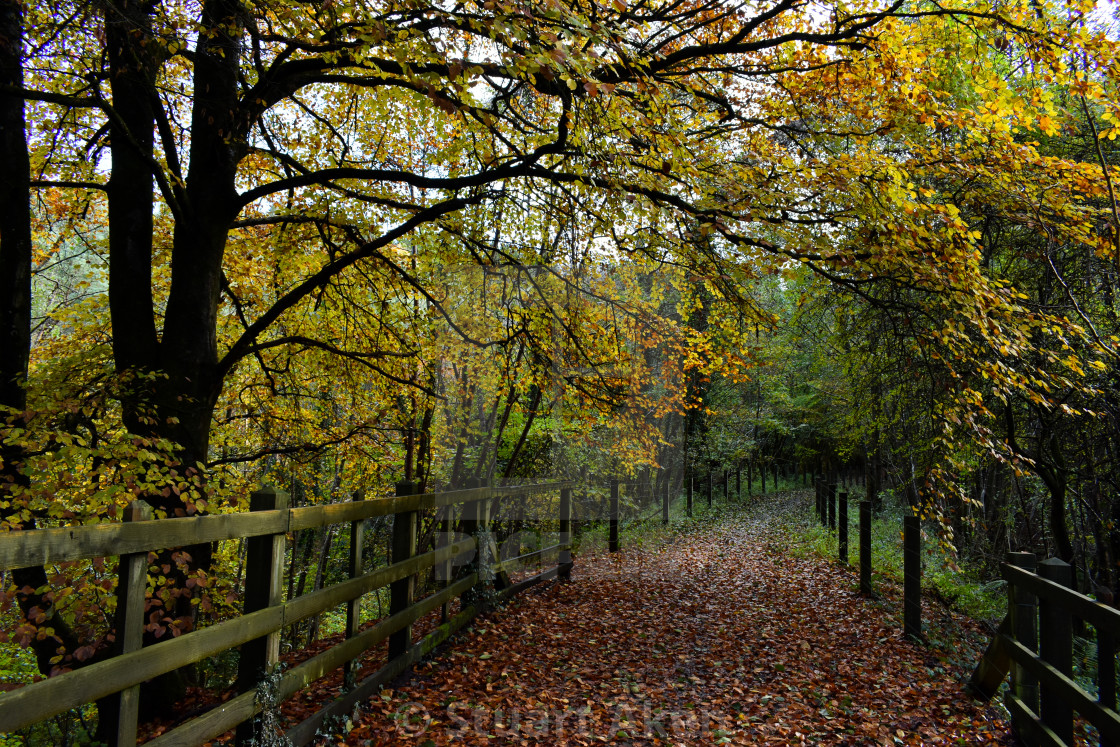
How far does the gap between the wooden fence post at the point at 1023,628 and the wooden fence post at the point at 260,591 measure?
4708 mm

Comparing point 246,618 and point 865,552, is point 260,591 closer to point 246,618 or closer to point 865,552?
point 246,618

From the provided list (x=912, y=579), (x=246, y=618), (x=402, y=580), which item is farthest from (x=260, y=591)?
(x=912, y=579)

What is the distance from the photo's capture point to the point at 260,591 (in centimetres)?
337

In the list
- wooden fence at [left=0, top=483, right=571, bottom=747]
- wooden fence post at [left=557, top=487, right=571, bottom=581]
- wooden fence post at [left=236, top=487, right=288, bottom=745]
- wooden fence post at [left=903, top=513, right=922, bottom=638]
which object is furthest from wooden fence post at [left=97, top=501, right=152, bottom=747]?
wooden fence post at [left=557, top=487, right=571, bottom=581]

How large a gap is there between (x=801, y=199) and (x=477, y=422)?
27.6 feet

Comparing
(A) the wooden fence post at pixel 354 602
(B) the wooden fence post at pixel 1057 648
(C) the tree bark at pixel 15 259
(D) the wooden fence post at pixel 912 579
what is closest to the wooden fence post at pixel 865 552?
(D) the wooden fence post at pixel 912 579

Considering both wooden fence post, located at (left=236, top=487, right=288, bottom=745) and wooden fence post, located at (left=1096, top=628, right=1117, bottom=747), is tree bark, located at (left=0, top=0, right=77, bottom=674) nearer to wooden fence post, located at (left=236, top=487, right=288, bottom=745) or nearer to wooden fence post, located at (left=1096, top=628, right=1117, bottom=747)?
wooden fence post, located at (left=236, top=487, right=288, bottom=745)

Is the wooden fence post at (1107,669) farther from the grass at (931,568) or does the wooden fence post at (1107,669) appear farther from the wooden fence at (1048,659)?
the grass at (931,568)

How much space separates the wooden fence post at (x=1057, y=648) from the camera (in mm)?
3623

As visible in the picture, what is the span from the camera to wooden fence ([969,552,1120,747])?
10.3ft

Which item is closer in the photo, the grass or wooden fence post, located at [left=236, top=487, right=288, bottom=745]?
wooden fence post, located at [left=236, top=487, right=288, bottom=745]

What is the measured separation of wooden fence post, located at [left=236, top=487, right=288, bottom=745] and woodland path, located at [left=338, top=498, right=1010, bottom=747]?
2.89 feet

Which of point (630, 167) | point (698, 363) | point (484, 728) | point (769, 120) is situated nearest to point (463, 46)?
point (630, 167)

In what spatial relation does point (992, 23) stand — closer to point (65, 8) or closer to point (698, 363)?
point (698, 363)
